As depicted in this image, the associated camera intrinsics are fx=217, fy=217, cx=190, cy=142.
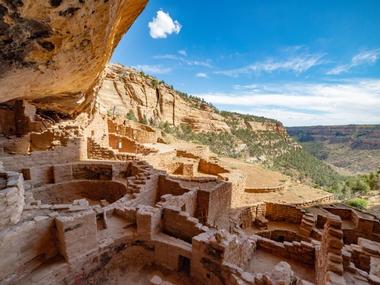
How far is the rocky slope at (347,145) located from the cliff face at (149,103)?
5523cm

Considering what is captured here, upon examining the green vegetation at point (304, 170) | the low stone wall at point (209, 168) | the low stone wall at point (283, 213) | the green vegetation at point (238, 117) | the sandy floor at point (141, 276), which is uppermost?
the green vegetation at point (238, 117)

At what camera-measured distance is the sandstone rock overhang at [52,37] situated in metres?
4.55

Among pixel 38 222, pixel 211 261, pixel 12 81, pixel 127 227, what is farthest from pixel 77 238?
pixel 12 81

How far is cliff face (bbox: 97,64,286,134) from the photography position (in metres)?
39.4

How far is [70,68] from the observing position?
775cm

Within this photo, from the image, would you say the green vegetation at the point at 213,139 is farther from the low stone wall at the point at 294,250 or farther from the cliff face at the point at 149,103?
the low stone wall at the point at 294,250

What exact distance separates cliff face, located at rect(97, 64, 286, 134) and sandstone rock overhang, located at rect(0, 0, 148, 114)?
24.8m

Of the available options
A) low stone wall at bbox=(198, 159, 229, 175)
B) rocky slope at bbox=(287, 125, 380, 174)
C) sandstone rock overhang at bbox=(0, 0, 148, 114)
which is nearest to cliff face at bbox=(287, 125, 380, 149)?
rocky slope at bbox=(287, 125, 380, 174)

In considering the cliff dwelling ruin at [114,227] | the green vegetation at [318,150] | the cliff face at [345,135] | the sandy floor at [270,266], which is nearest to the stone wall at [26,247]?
the cliff dwelling ruin at [114,227]

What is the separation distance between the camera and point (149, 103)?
45.4 metres

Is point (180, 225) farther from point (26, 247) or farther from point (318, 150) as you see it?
point (318, 150)

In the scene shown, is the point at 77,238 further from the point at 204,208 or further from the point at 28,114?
the point at 28,114

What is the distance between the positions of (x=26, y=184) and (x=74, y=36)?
563cm

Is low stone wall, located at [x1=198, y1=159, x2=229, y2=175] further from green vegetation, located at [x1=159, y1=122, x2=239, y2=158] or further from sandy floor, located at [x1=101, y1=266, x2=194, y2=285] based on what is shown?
green vegetation, located at [x1=159, y1=122, x2=239, y2=158]
